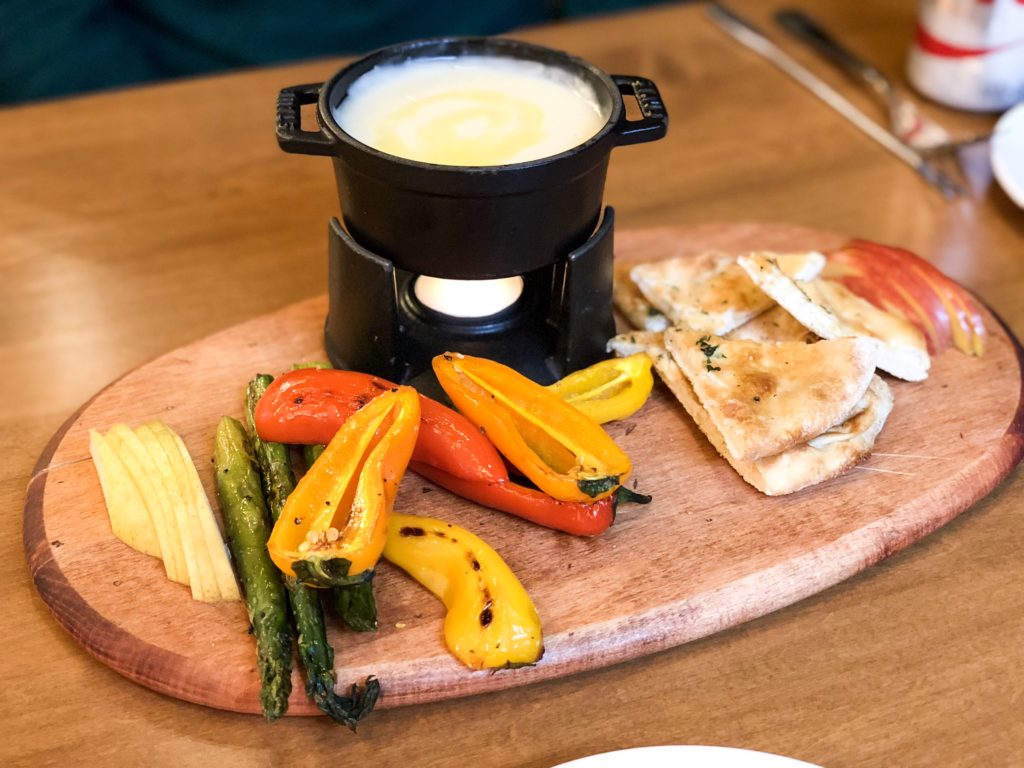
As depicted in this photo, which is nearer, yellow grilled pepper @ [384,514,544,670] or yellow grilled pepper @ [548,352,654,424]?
yellow grilled pepper @ [384,514,544,670]

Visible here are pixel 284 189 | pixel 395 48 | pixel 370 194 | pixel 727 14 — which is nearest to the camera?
pixel 370 194

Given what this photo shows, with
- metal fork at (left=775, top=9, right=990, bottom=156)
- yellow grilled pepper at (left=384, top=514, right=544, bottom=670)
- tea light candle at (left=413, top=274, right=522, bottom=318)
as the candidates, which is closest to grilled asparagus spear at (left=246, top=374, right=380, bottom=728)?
yellow grilled pepper at (left=384, top=514, right=544, bottom=670)

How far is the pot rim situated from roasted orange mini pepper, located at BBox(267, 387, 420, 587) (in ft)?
1.22

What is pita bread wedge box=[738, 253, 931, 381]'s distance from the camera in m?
1.96

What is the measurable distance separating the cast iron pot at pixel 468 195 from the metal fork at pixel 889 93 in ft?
4.67

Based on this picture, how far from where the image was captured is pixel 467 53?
2039 millimetres

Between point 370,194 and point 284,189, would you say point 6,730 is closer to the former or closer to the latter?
point 370,194

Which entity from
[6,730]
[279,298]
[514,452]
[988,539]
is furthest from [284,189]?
[988,539]

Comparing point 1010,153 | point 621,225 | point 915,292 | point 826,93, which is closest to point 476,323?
point 621,225

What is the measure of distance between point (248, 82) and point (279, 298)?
3.51 ft

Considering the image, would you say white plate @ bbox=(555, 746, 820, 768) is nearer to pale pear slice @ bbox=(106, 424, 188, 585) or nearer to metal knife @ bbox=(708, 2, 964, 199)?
pale pear slice @ bbox=(106, 424, 188, 585)

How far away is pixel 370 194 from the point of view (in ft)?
5.71

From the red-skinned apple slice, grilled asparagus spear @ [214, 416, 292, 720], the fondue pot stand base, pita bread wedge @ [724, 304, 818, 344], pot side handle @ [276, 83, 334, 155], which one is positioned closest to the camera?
grilled asparagus spear @ [214, 416, 292, 720]

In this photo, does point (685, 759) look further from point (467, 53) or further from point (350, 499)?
point (467, 53)
